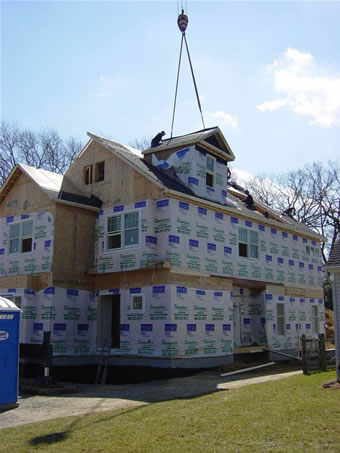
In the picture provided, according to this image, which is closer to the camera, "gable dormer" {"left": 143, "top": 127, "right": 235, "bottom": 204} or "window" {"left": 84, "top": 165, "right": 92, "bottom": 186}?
"gable dormer" {"left": 143, "top": 127, "right": 235, "bottom": 204}

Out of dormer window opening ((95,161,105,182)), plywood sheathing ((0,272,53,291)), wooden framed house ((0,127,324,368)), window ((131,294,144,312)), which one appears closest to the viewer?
wooden framed house ((0,127,324,368))

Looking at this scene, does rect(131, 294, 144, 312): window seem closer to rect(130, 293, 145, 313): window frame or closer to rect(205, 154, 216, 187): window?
rect(130, 293, 145, 313): window frame

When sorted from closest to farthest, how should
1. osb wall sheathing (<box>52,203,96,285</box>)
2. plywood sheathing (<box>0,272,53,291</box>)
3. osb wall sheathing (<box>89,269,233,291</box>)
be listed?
osb wall sheathing (<box>89,269,233,291</box>) < plywood sheathing (<box>0,272,53,291</box>) < osb wall sheathing (<box>52,203,96,285</box>)

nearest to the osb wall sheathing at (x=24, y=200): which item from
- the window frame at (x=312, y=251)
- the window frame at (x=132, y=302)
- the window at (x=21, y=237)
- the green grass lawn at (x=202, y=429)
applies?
the window at (x=21, y=237)

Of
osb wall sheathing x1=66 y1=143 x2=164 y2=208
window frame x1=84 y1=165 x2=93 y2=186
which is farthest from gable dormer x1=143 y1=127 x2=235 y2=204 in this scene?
window frame x1=84 y1=165 x2=93 y2=186

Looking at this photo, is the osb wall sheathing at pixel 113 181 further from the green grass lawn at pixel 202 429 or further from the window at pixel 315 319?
the window at pixel 315 319

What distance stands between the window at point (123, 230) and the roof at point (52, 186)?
123cm

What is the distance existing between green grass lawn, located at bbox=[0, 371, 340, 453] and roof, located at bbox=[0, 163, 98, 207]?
416 inches

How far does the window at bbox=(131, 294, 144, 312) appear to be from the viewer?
1786 cm

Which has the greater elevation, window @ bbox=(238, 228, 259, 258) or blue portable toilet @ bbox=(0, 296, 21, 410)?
window @ bbox=(238, 228, 259, 258)

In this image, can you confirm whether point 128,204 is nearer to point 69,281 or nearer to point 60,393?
point 69,281

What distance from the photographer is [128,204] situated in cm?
1883

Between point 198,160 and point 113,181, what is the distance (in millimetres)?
3785

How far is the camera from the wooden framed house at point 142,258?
1764 cm
